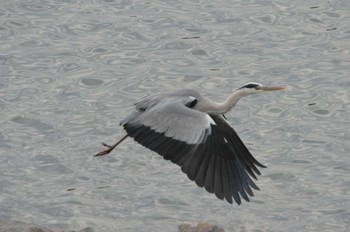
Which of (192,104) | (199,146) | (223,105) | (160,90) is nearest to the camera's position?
(199,146)

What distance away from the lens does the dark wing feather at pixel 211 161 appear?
10781 mm

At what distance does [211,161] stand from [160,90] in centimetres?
470

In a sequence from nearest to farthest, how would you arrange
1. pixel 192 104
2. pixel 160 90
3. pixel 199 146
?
pixel 199 146, pixel 192 104, pixel 160 90

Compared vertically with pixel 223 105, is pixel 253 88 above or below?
above

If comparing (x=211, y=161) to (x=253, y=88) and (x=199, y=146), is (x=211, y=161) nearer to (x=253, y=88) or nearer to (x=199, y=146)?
(x=199, y=146)

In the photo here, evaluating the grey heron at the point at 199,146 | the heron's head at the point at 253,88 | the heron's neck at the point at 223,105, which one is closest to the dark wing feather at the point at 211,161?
the grey heron at the point at 199,146

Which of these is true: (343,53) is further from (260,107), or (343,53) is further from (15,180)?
(15,180)

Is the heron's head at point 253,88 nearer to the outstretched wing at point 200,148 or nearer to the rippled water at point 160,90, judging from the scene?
the outstretched wing at point 200,148

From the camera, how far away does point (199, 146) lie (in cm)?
1084

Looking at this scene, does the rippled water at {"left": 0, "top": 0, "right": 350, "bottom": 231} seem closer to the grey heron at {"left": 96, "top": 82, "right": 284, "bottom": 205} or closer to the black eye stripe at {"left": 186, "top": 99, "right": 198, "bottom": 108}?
the grey heron at {"left": 96, "top": 82, "right": 284, "bottom": 205}

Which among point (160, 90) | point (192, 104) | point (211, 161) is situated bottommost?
point (160, 90)

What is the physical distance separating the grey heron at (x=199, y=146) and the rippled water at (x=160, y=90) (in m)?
1.20

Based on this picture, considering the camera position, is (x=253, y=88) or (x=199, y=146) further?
(x=253, y=88)

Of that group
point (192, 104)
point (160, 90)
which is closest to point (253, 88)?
point (192, 104)
